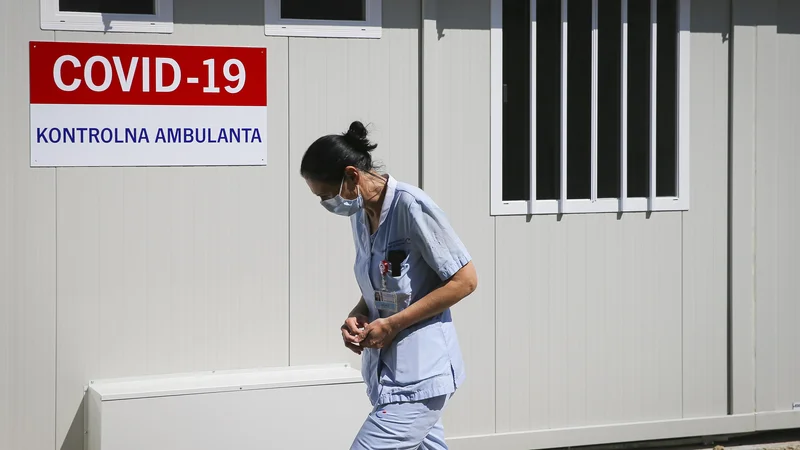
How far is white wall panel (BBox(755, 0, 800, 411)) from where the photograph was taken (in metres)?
7.07

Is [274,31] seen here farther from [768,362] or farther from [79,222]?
[768,362]

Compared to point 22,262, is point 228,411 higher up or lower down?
lower down

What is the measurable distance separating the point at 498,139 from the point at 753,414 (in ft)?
8.37

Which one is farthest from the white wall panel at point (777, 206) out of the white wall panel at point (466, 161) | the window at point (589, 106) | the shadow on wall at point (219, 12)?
the shadow on wall at point (219, 12)

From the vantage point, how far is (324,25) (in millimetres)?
6199

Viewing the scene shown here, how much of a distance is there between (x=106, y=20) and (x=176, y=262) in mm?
1362

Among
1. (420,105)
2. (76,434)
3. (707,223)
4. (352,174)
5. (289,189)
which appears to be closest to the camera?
(352,174)

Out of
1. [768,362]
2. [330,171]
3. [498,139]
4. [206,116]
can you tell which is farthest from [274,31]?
[768,362]

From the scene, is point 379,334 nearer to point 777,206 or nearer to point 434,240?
point 434,240

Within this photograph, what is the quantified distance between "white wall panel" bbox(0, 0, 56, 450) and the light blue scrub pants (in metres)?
2.56

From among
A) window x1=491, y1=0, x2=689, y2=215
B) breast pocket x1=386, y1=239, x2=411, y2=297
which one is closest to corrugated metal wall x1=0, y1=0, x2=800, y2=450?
window x1=491, y1=0, x2=689, y2=215

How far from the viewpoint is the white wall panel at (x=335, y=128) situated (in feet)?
20.3

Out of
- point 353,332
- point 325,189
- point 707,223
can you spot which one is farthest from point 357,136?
A: point 707,223

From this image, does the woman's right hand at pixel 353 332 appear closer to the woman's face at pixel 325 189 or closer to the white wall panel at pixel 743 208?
the woman's face at pixel 325 189
